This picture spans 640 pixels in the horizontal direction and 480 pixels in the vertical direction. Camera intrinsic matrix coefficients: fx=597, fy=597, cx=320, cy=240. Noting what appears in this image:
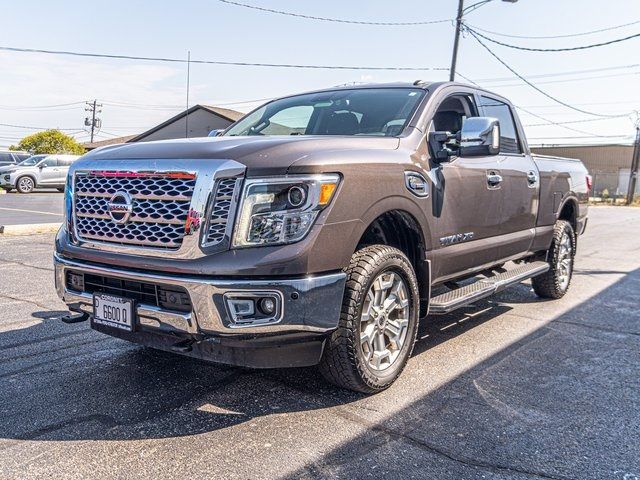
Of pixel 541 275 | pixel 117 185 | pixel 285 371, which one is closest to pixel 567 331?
pixel 541 275

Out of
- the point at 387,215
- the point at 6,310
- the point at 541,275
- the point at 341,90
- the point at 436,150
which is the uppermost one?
the point at 341,90

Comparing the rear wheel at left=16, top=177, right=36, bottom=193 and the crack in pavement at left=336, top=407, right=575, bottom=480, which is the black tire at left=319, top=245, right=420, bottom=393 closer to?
the crack in pavement at left=336, top=407, right=575, bottom=480

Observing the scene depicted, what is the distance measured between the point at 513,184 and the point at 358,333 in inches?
106

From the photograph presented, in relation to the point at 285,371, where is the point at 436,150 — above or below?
above

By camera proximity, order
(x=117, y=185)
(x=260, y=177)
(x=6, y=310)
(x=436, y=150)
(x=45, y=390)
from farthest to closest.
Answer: (x=6, y=310) < (x=436, y=150) < (x=45, y=390) < (x=117, y=185) < (x=260, y=177)

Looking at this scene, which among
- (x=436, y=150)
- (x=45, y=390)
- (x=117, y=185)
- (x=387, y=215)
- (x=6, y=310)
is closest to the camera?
(x=117, y=185)

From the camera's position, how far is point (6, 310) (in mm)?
5426

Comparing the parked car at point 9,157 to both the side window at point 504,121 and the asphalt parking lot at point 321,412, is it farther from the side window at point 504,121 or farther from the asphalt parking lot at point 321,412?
the side window at point 504,121

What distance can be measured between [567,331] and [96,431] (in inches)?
158

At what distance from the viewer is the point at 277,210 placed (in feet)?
10.1

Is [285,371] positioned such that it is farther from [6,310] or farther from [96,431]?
[6,310]

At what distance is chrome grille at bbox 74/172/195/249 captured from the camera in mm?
3109

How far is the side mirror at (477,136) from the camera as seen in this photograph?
13.7ft

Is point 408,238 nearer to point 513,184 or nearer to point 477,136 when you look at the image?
point 477,136
